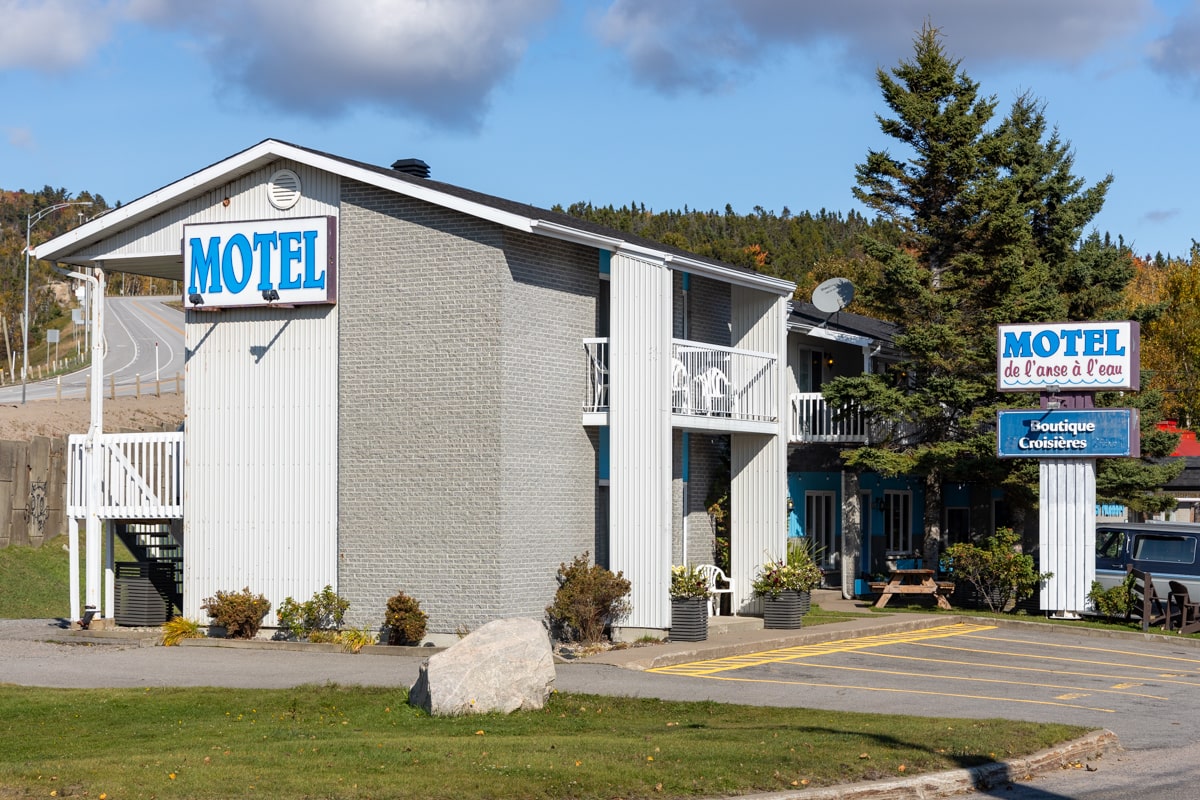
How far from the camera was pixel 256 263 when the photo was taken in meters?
24.0

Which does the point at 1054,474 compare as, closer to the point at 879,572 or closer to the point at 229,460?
the point at 879,572

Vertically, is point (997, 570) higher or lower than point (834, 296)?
lower

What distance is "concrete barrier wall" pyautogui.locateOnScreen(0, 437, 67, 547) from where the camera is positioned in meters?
34.4

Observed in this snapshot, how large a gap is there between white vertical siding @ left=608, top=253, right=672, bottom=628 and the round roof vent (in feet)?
18.2

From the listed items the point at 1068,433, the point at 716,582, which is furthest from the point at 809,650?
the point at 1068,433

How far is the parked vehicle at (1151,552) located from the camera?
27.2 metres

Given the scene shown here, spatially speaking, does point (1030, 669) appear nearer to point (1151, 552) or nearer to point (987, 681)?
point (987, 681)

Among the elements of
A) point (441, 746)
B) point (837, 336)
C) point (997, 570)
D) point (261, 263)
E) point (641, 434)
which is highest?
point (261, 263)

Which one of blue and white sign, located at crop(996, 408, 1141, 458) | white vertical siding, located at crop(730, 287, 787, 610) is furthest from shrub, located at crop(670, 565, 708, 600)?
blue and white sign, located at crop(996, 408, 1141, 458)

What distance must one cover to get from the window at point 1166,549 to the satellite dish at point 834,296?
8.81 meters

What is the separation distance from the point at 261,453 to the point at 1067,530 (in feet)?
50.6

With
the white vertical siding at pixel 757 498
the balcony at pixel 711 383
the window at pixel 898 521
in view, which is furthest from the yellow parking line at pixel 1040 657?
the window at pixel 898 521

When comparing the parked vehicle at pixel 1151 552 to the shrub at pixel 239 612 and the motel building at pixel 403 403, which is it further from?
the shrub at pixel 239 612

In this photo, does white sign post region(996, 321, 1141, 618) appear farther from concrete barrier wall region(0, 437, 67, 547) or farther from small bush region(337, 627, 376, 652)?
concrete barrier wall region(0, 437, 67, 547)
